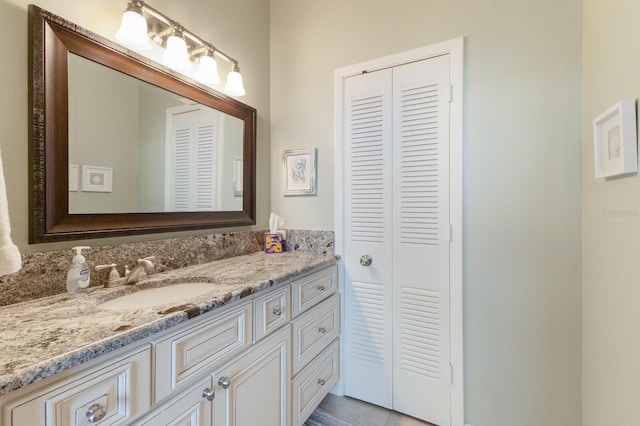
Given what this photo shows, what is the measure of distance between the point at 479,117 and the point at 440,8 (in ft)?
2.09

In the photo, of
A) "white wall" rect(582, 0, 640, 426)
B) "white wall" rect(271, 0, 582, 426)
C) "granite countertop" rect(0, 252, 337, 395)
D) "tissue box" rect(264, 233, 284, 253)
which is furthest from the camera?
"tissue box" rect(264, 233, 284, 253)

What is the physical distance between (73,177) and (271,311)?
34.5 inches

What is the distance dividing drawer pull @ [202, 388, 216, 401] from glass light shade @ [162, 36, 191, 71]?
1.34 m

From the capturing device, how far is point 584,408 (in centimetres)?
123

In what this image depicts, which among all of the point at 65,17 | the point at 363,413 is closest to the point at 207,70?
the point at 65,17

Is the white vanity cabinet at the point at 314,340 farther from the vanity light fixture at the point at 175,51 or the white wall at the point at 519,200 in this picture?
the vanity light fixture at the point at 175,51

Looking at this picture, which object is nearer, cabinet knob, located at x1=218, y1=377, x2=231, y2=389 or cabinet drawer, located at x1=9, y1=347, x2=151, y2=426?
cabinet drawer, located at x1=9, y1=347, x2=151, y2=426

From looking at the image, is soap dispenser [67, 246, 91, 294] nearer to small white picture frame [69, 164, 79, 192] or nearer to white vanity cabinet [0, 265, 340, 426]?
small white picture frame [69, 164, 79, 192]

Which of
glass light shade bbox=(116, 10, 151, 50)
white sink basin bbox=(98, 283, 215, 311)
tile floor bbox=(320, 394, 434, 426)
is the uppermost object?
glass light shade bbox=(116, 10, 151, 50)

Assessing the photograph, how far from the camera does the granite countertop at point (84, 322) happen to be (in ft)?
1.73

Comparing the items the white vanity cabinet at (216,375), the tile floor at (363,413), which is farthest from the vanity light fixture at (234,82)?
the tile floor at (363,413)

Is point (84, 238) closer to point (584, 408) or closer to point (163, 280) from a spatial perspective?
point (163, 280)

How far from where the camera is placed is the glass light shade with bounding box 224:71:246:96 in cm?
160

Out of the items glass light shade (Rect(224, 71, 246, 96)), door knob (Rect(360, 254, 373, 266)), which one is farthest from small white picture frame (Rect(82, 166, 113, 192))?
door knob (Rect(360, 254, 373, 266))
